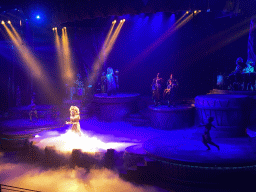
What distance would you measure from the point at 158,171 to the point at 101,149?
7.18ft

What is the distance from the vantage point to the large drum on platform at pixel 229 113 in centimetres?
853

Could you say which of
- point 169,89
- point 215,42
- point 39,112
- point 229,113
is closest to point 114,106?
point 169,89

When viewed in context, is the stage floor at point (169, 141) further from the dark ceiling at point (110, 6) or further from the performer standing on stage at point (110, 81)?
the dark ceiling at point (110, 6)

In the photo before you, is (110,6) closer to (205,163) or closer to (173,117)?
(173,117)

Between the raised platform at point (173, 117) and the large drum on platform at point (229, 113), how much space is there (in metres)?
1.68

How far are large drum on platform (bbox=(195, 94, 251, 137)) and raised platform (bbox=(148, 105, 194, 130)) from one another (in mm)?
1684

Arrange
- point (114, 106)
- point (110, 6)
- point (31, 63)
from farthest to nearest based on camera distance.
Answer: point (31, 63) → point (114, 106) → point (110, 6)

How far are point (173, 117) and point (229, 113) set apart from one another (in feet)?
8.04

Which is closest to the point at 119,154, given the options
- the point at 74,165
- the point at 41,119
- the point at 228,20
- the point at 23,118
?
the point at 74,165

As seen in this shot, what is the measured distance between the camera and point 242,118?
28.6ft

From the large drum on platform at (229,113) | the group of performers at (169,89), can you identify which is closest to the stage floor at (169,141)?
the large drum on platform at (229,113)

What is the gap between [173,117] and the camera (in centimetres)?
1048

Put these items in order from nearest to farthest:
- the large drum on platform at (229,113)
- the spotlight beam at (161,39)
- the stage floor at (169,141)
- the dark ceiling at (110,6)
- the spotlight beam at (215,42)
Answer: the stage floor at (169,141) → the large drum on platform at (229,113) → the dark ceiling at (110,6) → the spotlight beam at (215,42) → the spotlight beam at (161,39)

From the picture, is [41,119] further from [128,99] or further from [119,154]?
[119,154]
